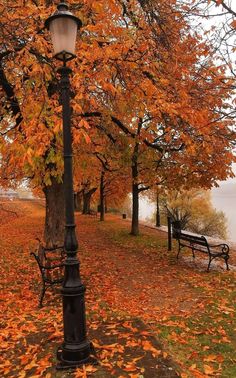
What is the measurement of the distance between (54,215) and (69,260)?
19.5 ft

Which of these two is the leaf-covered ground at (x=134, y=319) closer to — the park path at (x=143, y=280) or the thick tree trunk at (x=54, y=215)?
the park path at (x=143, y=280)

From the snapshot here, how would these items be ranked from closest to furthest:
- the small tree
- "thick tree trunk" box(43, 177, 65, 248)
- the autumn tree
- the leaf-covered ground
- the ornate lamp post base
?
the ornate lamp post base, the leaf-covered ground, the autumn tree, "thick tree trunk" box(43, 177, 65, 248), the small tree

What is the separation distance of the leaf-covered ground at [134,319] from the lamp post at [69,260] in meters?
0.23

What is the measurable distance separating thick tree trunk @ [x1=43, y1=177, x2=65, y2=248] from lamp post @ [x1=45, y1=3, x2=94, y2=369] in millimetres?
5827

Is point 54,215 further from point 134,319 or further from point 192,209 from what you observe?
point 192,209

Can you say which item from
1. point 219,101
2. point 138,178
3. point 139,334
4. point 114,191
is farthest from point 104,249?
point 114,191

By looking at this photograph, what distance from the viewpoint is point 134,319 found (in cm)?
631

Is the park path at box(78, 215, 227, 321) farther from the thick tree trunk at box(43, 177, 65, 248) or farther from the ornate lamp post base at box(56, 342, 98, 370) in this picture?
the ornate lamp post base at box(56, 342, 98, 370)

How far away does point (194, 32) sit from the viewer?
10.3m

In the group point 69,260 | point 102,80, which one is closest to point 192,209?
point 102,80

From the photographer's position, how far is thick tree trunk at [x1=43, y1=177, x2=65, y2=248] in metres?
10.5

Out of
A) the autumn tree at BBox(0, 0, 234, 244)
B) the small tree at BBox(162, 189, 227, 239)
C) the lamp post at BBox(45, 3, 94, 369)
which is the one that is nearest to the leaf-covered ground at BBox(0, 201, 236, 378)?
the lamp post at BBox(45, 3, 94, 369)

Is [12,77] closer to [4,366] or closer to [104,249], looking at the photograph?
[4,366]

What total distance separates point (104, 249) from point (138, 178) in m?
4.64
